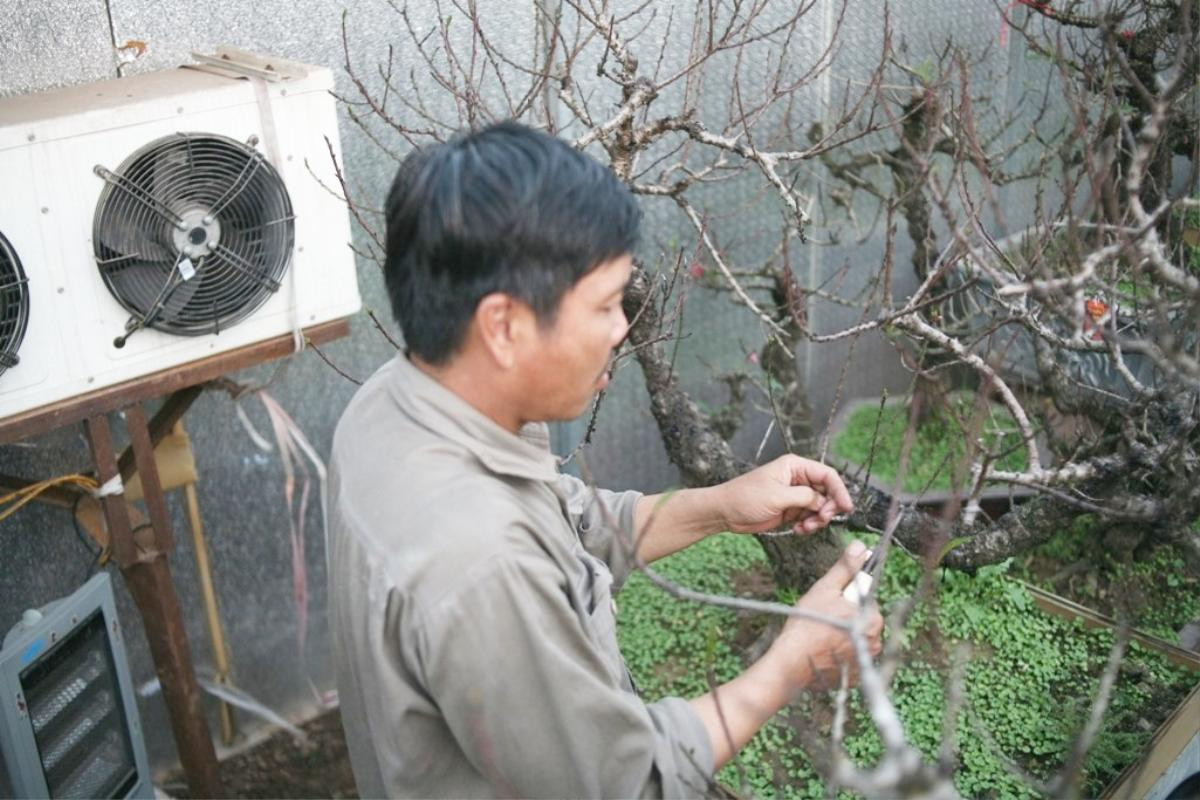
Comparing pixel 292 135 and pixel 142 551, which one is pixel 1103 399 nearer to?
pixel 292 135

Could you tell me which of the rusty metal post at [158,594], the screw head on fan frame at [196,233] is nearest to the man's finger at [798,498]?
the screw head on fan frame at [196,233]

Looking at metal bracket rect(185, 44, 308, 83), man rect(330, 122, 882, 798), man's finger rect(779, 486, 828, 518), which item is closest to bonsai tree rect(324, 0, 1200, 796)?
metal bracket rect(185, 44, 308, 83)

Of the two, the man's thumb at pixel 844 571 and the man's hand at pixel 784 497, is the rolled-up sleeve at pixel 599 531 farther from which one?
the man's thumb at pixel 844 571

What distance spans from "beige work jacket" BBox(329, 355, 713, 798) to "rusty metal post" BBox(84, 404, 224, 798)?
144 centimetres

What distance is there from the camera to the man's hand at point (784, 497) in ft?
7.82

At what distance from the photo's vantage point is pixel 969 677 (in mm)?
3486

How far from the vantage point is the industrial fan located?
265 cm

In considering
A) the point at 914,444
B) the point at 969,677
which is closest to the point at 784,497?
the point at 969,677

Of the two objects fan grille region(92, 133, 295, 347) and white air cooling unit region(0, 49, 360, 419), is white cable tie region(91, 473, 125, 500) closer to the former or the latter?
white air cooling unit region(0, 49, 360, 419)

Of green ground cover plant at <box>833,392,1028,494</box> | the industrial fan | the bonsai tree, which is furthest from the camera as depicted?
green ground cover plant at <box>833,392,1028,494</box>

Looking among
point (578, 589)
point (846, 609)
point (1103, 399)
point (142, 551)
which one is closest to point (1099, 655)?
point (1103, 399)

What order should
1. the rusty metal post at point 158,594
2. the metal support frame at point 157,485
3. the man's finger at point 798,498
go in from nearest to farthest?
the man's finger at point 798,498 → the metal support frame at point 157,485 → the rusty metal post at point 158,594

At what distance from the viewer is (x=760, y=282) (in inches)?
205

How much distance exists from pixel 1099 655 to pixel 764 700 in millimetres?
2021
